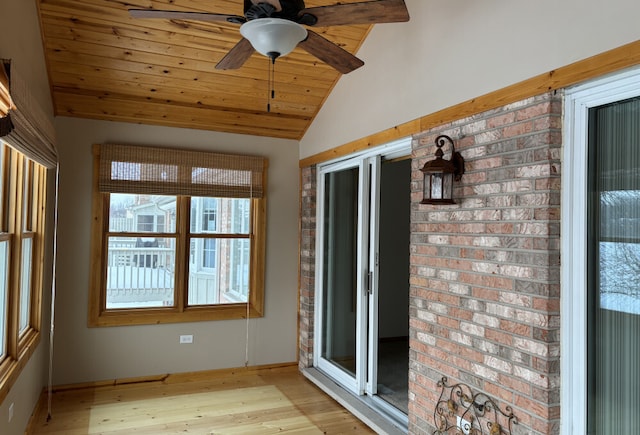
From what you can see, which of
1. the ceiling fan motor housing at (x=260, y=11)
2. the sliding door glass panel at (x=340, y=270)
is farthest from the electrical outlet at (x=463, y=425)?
the ceiling fan motor housing at (x=260, y=11)

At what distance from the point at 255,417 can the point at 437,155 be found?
2511mm

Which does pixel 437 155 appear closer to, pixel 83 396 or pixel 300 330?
pixel 300 330

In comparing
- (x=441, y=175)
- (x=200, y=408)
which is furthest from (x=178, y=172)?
(x=441, y=175)

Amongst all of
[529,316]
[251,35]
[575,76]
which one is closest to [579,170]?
[575,76]

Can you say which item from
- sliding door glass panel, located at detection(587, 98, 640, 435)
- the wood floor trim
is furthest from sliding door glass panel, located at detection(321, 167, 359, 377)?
sliding door glass panel, located at detection(587, 98, 640, 435)

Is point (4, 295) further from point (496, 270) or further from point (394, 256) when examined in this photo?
point (394, 256)

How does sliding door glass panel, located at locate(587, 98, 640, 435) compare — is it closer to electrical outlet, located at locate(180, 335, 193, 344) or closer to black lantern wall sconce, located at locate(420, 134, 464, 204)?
black lantern wall sconce, located at locate(420, 134, 464, 204)

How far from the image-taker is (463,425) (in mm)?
2686

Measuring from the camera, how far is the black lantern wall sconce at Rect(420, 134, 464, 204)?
109 inches

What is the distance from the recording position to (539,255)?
2.25m

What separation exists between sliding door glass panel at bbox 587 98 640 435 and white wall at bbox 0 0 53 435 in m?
2.77

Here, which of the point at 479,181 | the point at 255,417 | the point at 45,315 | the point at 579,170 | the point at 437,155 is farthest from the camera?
the point at 45,315

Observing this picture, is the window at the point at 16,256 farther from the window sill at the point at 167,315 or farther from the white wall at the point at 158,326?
the window sill at the point at 167,315

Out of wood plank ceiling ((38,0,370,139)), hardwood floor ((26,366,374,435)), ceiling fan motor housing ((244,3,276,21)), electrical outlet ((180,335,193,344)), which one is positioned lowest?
hardwood floor ((26,366,374,435))
